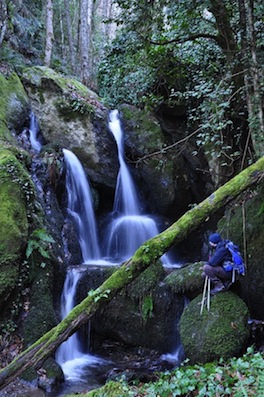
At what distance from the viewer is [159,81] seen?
9664mm

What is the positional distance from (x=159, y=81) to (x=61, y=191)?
13.8ft

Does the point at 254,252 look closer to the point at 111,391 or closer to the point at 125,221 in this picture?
the point at 111,391

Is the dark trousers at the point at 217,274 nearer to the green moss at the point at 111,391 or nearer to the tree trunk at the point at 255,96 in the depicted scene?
the tree trunk at the point at 255,96

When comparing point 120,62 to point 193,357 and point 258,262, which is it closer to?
point 258,262

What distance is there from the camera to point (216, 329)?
18.6 feet

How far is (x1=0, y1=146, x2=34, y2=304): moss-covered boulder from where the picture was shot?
6500 mm

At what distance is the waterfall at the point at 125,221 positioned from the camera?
11047 mm

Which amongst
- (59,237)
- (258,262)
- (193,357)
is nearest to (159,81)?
(59,237)

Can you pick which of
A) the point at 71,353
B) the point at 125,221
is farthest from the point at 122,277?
the point at 125,221

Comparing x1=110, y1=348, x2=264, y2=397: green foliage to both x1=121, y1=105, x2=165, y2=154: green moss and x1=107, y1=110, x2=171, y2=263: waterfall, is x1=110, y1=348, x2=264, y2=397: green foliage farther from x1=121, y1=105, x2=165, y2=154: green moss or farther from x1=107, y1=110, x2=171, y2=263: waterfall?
x1=121, y1=105, x2=165, y2=154: green moss

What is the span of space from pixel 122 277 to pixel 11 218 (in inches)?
133

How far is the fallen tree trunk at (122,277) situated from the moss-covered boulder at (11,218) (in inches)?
95.3

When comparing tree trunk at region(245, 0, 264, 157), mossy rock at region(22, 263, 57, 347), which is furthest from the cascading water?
tree trunk at region(245, 0, 264, 157)

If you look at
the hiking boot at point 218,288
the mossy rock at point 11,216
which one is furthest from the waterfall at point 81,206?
the hiking boot at point 218,288
